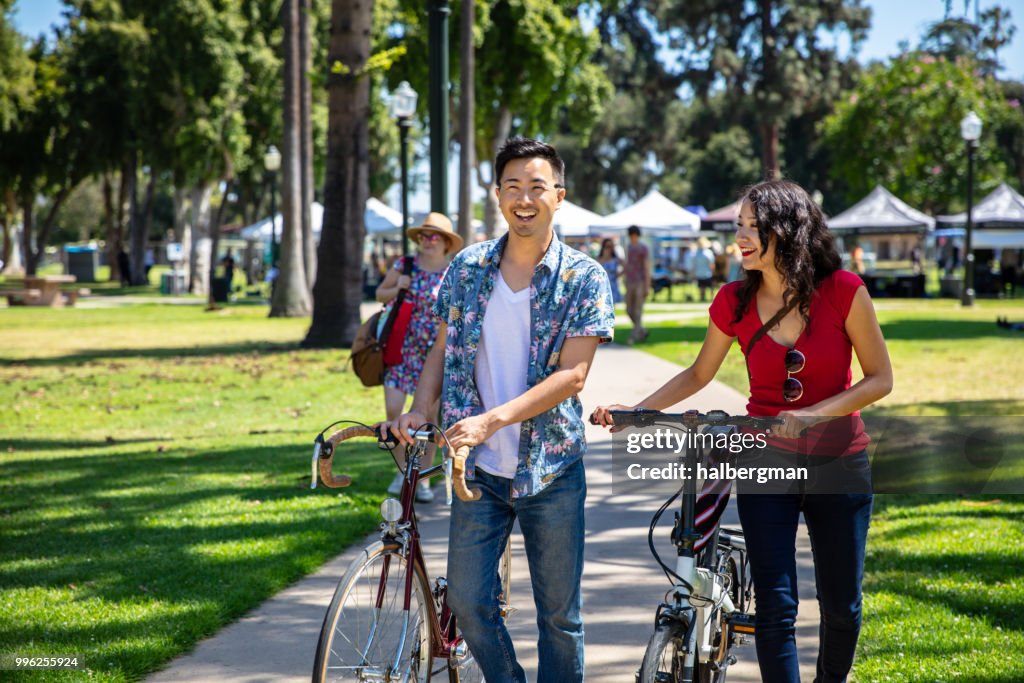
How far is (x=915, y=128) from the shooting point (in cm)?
5122

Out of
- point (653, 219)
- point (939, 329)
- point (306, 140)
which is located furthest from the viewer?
point (653, 219)

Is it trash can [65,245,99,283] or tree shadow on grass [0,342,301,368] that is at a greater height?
trash can [65,245,99,283]

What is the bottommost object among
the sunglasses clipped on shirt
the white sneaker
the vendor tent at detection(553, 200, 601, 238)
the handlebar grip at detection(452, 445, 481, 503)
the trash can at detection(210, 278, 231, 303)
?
the white sneaker

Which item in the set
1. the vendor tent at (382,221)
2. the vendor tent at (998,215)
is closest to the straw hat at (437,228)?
the vendor tent at (998,215)

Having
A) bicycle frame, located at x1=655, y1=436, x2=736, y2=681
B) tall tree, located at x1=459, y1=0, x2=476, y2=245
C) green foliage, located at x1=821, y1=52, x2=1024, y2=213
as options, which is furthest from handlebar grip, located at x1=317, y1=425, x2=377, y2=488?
green foliage, located at x1=821, y1=52, x2=1024, y2=213

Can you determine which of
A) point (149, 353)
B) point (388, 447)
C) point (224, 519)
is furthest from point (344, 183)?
point (388, 447)

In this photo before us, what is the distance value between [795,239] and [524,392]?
0.98 metres

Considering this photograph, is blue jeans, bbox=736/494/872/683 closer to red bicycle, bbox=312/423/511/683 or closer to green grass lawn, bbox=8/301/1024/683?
red bicycle, bbox=312/423/511/683

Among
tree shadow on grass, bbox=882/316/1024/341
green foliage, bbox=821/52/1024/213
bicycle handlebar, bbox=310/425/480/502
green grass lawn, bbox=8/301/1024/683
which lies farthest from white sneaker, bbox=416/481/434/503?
green foliage, bbox=821/52/1024/213

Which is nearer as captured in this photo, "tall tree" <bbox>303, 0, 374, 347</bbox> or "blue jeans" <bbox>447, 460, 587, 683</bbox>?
"blue jeans" <bbox>447, 460, 587, 683</bbox>

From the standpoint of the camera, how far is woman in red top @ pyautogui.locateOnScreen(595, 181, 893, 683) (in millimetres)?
3449

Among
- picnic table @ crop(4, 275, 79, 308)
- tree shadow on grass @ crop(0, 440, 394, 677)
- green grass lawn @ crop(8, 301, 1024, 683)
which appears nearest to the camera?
green grass lawn @ crop(8, 301, 1024, 683)

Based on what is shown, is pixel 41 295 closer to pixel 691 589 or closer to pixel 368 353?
pixel 368 353

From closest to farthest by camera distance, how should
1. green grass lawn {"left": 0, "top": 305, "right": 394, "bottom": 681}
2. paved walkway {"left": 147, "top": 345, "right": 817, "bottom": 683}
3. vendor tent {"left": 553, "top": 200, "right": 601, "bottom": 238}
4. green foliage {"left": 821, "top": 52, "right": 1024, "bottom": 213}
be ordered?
paved walkway {"left": 147, "top": 345, "right": 817, "bottom": 683} → green grass lawn {"left": 0, "top": 305, "right": 394, "bottom": 681} → vendor tent {"left": 553, "top": 200, "right": 601, "bottom": 238} → green foliage {"left": 821, "top": 52, "right": 1024, "bottom": 213}
